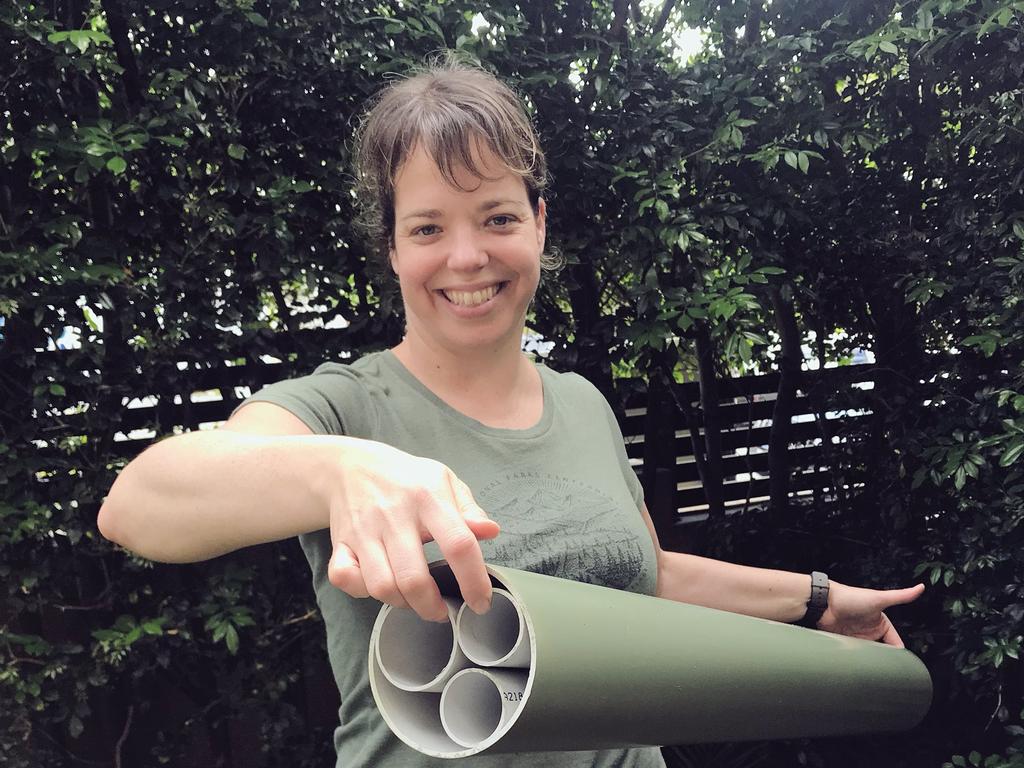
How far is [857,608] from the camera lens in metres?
1.88

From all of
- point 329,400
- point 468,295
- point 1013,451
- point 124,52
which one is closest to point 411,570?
point 329,400

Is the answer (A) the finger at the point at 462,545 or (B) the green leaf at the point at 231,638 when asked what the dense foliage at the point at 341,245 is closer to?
(B) the green leaf at the point at 231,638

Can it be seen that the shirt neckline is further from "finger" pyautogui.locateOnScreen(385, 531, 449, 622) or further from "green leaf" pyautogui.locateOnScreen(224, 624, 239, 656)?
"green leaf" pyautogui.locateOnScreen(224, 624, 239, 656)

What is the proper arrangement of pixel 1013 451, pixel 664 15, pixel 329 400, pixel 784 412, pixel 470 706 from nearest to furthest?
pixel 470 706, pixel 329 400, pixel 1013 451, pixel 664 15, pixel 784 412

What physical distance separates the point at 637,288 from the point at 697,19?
0.99 m

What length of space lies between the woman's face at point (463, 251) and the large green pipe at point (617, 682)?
612 millimetres

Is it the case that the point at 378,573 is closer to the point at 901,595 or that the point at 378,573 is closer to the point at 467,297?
the point at 467,297

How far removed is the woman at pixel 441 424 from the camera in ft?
3.29

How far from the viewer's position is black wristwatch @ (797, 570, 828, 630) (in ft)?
6.03

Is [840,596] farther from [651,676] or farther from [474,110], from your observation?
[474,110]

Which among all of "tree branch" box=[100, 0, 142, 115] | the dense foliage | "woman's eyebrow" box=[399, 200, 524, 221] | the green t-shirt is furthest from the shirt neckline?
"tree branch" box=[100, 0, 142, 115]

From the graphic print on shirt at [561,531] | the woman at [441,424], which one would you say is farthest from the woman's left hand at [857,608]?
the graphic print on shirt at [561,531]

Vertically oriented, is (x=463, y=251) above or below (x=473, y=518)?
above

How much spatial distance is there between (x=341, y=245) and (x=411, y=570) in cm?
212
